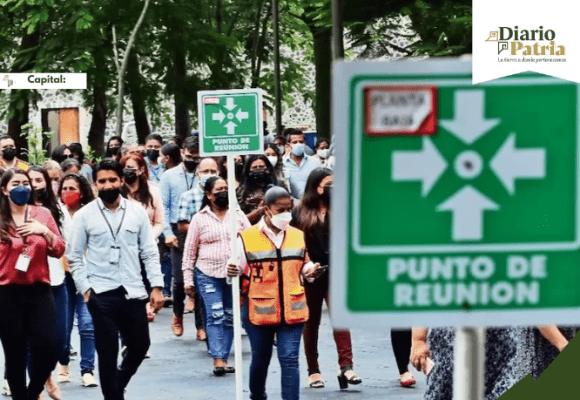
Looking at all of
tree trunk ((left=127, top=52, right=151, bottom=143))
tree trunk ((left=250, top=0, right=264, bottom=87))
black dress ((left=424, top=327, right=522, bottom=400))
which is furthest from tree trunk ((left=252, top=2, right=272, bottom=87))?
black dress ((left=424, top=327, right=522, bottom=400))

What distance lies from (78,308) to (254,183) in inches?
103

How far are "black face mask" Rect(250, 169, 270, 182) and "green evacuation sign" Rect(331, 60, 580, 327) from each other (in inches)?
462

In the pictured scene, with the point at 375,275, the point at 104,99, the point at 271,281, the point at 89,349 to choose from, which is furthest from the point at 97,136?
the point at 375,275

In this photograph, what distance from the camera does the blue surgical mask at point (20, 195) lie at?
1042 cm

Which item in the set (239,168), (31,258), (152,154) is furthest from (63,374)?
(152,154)

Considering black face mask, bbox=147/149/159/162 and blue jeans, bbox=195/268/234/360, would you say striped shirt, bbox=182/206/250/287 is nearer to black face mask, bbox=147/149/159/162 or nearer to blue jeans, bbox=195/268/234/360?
blue jeans, bbox=195/268/234/360

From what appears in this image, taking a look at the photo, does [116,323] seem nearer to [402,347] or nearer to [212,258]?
[402,347]

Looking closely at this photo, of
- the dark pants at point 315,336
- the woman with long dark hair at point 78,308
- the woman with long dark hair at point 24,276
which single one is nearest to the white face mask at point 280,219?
the woman with long dark hair at point 24,276

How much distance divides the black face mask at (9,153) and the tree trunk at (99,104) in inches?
589

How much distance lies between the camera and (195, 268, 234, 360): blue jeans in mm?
13375

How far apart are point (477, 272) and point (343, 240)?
0.95 ft

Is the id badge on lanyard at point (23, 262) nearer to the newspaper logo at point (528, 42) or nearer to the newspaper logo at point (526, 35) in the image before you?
the newspaper logo at point (526, 35)

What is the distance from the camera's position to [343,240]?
3.19m

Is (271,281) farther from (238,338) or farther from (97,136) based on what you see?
(97,136)
